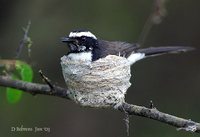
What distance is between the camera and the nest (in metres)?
5.56

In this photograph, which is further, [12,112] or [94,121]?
[94,121]

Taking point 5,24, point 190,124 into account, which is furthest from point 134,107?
point 5,24

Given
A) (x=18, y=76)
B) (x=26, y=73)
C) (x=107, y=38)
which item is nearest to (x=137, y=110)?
(x=26, y=73)

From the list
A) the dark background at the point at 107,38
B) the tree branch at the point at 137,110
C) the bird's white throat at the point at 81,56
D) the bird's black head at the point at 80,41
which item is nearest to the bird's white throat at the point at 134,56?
the bird's black head at the point at 80,41

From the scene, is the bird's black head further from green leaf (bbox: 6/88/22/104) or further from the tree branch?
green leaf (bbox: 6/88/22/104)

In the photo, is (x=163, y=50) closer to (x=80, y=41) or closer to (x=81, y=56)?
(x=80, y=41)

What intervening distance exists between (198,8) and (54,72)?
95.4 inches

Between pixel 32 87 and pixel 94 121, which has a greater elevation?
pixel 32 87

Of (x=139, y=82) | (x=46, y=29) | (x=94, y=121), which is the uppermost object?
(x=46, y=29)

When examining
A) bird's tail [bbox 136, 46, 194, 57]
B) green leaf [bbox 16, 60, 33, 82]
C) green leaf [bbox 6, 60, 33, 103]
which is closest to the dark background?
bird's tail [bbox 136, 46, 194, 57]

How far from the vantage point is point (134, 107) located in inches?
196

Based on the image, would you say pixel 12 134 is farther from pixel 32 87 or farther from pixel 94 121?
pixel 32 87

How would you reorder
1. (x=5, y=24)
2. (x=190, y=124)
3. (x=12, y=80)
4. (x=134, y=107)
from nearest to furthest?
(x=190, y=124) → (x=134, y=107) → (x=12, y=80) → (x=5, y=24)

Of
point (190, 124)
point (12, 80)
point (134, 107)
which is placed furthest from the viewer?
point (12, 80)
